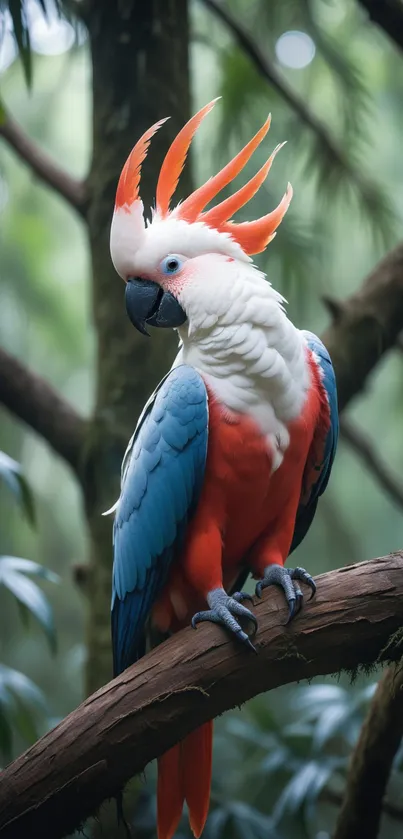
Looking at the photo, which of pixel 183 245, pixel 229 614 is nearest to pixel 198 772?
pixel 229 614

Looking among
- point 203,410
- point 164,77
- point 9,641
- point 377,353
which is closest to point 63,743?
point 203,410

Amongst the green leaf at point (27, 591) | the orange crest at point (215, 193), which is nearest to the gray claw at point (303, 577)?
the orange crest at point (215, 193)

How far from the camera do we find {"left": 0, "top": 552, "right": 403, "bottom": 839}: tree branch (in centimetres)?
147

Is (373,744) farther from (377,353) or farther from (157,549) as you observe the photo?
(377,353)

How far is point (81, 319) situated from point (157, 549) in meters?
3.77

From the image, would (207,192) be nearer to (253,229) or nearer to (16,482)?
(253,229)

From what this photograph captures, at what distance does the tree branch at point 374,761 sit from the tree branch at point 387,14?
66.8 inches

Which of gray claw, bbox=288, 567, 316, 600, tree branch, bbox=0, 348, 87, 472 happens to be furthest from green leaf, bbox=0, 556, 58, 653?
gray claw, bbox=288, 567, 316, 600

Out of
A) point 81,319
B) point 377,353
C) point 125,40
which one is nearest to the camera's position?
point 377,353

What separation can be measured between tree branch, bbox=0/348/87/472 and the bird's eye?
1.04 m

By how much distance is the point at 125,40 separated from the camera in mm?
2664

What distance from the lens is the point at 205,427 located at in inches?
63.4

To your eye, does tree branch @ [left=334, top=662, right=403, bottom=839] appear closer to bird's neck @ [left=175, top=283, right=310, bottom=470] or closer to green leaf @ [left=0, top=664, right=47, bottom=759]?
bird's neck @ [left=175, top=283, right=310, bottom=470]

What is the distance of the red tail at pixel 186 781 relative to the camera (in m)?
1.80
